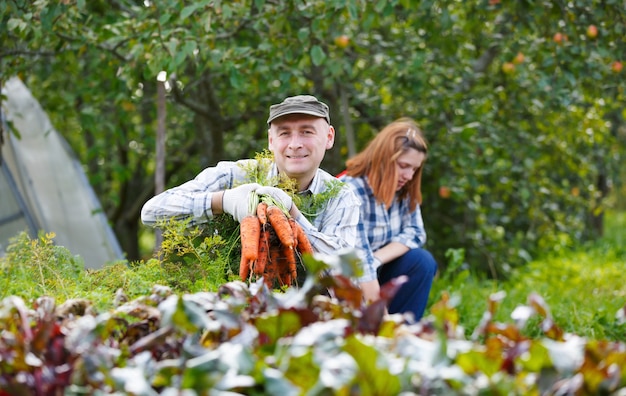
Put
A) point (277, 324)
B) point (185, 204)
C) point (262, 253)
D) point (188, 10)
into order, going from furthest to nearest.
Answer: point (188, 10) → point (185, 204) → point (262, 253) → point (277, 324)

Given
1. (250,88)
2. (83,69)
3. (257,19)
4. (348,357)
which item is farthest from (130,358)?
(83,69)

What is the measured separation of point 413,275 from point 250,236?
6.76 feet

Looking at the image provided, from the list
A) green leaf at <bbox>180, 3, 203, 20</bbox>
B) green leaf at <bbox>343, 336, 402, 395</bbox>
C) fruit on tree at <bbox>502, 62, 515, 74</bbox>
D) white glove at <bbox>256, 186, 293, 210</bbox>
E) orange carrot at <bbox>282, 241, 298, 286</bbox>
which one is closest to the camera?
green leaf at <bbox>343, 336, 402, 395</bbox>

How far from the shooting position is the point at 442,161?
5.59 metres

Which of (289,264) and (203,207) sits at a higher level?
(203,207)

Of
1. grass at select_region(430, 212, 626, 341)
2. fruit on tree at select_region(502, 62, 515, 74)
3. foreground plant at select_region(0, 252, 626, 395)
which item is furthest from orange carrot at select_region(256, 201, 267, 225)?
fruit on tree at select_region(502, 62, 515, 74)

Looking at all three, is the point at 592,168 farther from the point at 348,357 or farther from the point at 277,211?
the point at 348,357

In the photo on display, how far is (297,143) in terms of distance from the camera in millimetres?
2713

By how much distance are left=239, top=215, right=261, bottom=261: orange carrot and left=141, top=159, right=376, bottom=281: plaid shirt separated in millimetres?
261

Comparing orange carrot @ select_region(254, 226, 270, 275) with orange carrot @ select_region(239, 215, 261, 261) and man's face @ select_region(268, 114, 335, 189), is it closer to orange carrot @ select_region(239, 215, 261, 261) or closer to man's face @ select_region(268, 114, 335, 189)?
orange carrot @ select_region(239, 215, 261, 261)

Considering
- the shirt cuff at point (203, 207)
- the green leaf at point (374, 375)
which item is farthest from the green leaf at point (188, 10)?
the green leaf at point (374, 375)

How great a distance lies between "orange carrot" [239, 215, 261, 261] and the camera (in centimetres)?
219

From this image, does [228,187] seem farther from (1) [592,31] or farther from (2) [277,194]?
(1) [592,31]

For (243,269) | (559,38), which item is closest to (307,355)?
(243,269)
